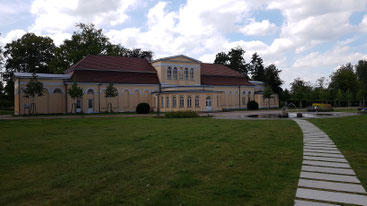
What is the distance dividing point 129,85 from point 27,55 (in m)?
25.5

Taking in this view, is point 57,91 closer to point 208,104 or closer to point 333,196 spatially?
point 208,104

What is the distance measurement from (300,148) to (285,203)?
5.41 meters

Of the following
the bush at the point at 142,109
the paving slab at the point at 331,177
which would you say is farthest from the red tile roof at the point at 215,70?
the paving slab at the point at 331,177

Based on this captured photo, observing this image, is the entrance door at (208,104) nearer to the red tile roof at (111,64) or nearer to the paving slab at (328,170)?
the red tile roof at (111,64)

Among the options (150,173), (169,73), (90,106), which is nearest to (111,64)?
(90,106)

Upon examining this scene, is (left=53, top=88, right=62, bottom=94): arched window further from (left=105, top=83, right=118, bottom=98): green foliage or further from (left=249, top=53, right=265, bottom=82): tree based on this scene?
(left=249, top=53, right=265, bottom=82): tree

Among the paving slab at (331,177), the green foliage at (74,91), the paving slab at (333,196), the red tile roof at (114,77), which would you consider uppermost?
the red tile roof at (114,77)

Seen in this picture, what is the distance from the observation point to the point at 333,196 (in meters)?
4.91

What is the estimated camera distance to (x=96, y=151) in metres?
9.12

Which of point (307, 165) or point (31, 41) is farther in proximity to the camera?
point (31, 41)

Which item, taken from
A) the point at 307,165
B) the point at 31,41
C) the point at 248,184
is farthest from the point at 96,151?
the point at 31,41

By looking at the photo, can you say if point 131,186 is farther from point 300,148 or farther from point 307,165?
point 300,148

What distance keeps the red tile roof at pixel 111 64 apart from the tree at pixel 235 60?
3037 centimetres

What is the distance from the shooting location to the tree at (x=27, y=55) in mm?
53500
